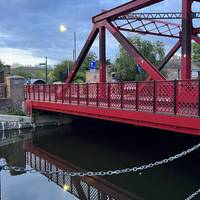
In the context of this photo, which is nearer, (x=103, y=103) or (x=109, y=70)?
(x=103, y=103)

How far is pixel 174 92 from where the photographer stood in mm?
9930

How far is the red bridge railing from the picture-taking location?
382 inches

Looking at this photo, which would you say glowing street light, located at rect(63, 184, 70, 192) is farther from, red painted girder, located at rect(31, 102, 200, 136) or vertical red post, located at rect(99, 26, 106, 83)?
vertical red post, located at rect(99, 26, 106, 83)

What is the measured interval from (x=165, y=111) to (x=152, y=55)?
38277 mm

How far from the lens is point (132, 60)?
46281mm

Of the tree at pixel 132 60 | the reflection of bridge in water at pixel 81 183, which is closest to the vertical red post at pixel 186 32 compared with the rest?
the reflection of bridge in water at pixel 81 183

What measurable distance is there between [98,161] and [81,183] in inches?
101

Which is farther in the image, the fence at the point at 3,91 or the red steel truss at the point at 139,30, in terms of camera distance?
the fence at the point at 3,91

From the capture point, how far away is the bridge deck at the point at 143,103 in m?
9.66

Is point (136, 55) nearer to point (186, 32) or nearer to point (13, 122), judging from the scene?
point (186, 32)

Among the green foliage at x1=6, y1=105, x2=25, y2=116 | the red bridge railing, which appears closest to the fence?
A: the green foliage at x1=6, y1=105, x2=25, y2=116

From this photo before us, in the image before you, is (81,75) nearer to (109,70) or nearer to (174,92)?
(109,70)

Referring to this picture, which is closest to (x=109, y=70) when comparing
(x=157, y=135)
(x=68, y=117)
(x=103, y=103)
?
(x=68, y=117)

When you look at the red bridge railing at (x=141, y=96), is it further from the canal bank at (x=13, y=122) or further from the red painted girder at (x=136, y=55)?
the canal bank at (x=13, y=122)
